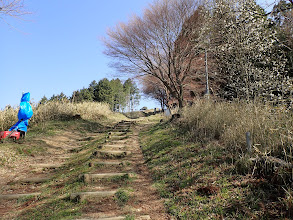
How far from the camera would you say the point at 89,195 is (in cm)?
351

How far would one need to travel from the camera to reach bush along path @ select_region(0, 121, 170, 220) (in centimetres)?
310

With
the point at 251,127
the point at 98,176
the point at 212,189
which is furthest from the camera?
the point at 98,176

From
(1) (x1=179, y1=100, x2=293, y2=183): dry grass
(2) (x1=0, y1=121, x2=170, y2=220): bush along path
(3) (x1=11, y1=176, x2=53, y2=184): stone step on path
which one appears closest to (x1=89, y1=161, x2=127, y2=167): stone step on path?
(2) (x1=0, y1=121, x2=170, y2=220): bush along path

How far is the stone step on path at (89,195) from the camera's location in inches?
134

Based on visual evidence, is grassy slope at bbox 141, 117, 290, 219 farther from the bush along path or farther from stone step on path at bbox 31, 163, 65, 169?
stone step on path at bbox 31, 163, 65, 169

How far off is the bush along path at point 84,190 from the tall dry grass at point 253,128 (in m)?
1.98

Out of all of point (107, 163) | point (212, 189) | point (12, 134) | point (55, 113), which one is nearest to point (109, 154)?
point (107, 163)

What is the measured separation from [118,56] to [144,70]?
1.98 metres

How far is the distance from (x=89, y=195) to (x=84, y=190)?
33 centimetres

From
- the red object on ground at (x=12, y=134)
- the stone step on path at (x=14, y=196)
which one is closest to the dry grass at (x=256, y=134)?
the stone step on path at (x=14, y=196)

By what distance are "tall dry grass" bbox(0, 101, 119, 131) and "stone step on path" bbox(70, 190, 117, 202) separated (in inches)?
293

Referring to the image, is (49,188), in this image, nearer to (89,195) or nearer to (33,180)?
(33,180)

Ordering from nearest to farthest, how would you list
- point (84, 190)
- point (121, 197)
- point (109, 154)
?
point (121, 197)
point (84, 190)
point (109, 154)

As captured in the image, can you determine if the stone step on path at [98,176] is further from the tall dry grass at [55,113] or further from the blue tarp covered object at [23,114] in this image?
the tall dry grass at [55,113]
